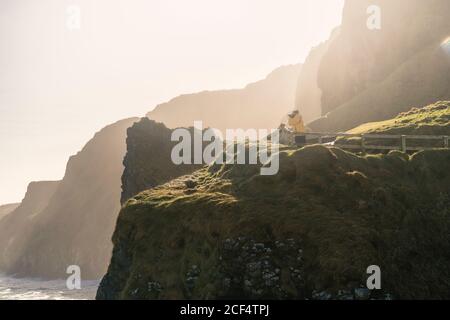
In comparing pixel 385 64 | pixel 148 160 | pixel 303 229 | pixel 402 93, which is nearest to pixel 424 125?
pixel 303 229

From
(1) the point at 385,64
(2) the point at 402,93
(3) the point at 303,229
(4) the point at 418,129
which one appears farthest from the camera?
(1) the point at 385,64

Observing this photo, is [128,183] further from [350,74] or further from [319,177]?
[350,74]

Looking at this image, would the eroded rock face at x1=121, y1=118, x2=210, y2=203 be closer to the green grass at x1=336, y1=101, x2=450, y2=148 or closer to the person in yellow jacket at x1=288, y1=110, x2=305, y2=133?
the person in yellow jacket at x1=288, y1=110, x2=305, y2=133

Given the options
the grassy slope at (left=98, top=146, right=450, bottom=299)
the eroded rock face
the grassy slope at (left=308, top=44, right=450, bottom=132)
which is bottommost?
the grassy slope at (left=98, top=146, right=450, bottom=299)

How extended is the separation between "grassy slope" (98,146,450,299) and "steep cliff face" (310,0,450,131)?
187 ft

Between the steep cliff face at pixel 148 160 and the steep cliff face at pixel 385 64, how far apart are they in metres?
38.2

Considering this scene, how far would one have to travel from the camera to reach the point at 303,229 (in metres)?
25.5

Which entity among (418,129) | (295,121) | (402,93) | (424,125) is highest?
(402,93)

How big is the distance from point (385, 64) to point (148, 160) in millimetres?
65782

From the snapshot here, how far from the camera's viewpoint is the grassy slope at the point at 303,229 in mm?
24031

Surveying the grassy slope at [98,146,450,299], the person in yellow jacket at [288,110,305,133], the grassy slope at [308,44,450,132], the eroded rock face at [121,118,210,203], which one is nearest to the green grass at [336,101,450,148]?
the person in yellow jacket at [288,110,305,133]

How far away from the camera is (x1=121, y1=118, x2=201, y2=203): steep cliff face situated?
2347 inches

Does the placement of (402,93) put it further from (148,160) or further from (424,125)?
(148,160)

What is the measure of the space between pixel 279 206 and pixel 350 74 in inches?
3849
